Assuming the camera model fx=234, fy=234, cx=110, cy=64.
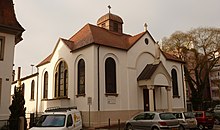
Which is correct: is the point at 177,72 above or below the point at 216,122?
above

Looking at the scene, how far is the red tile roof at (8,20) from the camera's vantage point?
17905 mm

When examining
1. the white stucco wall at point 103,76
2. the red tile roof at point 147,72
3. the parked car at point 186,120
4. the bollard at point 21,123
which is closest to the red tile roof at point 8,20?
the bollard at point 21,123

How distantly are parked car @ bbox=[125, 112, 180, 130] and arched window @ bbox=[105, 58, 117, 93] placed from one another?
6.74 m

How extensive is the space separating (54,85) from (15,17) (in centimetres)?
1077

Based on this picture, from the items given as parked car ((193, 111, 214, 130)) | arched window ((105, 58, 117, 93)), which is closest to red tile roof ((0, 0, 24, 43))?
arched window ((105, 58, 117, 93))

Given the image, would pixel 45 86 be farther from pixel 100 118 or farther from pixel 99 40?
pixel 100 118

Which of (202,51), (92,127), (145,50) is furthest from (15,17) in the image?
(202,51)

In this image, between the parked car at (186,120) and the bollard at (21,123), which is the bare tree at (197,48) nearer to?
the parked car at (186,120)

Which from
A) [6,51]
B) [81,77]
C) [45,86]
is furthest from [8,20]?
[45,86]

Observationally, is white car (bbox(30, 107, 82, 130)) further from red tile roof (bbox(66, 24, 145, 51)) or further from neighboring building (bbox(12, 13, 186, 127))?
red tile roof (bbox(66, 24, 145, 51))

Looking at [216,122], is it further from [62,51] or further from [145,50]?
[62,51]

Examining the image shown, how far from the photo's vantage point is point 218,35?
38.3m

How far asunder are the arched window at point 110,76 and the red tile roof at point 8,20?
925 centimetres

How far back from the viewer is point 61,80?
2727cm
